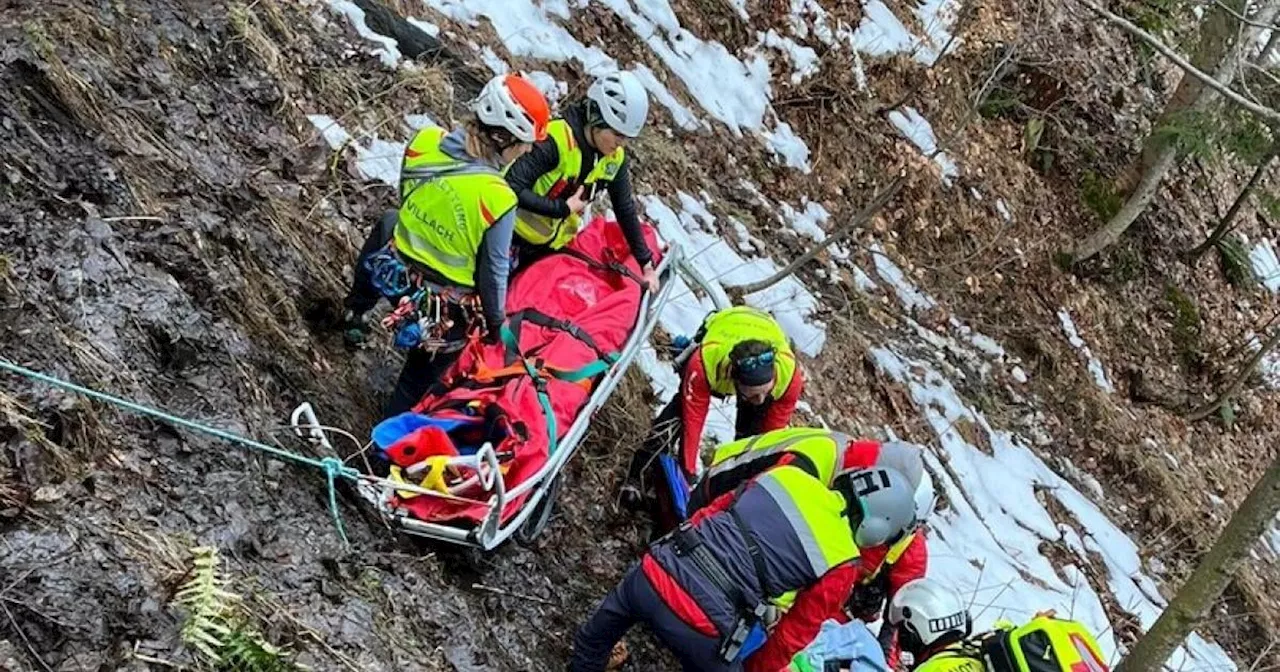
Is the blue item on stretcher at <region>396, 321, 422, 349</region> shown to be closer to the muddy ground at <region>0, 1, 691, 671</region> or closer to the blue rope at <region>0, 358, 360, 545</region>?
the muddy ground at <region>0, 1, 691, 671</region>

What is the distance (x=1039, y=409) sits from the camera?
1132cm

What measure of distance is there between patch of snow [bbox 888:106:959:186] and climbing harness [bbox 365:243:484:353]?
864cm

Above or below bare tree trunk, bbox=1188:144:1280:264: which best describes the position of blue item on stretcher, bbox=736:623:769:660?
below

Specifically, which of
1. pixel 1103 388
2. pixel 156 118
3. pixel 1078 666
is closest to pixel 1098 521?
pixel 1103 388

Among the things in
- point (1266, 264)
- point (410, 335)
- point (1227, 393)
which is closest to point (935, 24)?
point (1227, 393)

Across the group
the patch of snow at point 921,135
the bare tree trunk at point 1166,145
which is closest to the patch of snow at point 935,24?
the patch of snow at point 921,135

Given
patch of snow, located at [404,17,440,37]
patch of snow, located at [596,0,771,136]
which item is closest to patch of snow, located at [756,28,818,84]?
patch of snow, located at [596,0,771,136]

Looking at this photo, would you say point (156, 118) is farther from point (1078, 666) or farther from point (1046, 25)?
point (1046, 25)

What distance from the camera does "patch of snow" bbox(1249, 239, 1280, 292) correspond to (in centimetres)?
1631

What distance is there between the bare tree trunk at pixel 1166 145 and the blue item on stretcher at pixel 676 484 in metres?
9.21

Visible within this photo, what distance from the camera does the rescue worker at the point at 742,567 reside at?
178 inches

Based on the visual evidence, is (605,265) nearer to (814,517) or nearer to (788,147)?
(814,517)

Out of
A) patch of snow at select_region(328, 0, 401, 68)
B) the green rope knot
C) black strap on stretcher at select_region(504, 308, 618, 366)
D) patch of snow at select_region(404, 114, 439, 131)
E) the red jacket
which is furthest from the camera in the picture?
patch of snow at select_region(328, 0, 401, 68)

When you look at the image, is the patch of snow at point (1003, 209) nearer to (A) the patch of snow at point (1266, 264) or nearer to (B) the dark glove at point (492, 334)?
(A) the patch of snow at point (1266, 264)
